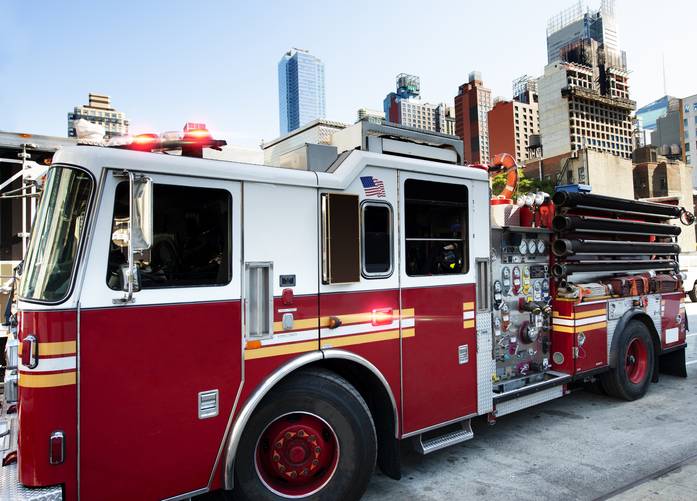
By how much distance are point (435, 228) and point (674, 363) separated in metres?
5.81

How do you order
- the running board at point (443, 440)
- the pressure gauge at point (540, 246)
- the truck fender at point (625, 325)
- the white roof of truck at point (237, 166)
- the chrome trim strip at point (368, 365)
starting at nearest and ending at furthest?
the white roof of truck at point (237, 166) → the chrome trim strip at point (368, 365) → the running board at point (443, 440) → the pressure gauge at point (540, 246) → the truck fender at point (625, 325)

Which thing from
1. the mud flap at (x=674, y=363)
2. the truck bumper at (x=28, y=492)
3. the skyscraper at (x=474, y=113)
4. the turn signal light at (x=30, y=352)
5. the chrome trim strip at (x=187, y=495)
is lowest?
the mud flap at (x=674, y=363)

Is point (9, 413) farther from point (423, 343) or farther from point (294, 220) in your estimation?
point (423, 343)

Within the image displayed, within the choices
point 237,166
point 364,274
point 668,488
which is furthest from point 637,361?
point 237,166

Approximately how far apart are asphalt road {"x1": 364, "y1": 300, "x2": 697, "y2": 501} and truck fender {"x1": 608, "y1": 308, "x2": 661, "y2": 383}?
61cm

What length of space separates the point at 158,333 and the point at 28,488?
1.02 meters

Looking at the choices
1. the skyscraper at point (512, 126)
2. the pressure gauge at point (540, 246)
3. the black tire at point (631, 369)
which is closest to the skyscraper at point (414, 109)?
the skyscraper at point (512, 126)

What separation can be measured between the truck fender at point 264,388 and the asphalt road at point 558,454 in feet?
4.15

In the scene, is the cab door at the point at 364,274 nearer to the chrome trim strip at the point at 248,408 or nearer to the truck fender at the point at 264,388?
the truck fender at the point at 264,388

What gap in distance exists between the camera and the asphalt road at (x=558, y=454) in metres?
4.16

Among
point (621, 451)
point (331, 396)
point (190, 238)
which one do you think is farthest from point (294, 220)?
point (621, 451)

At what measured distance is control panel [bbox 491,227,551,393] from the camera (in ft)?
17.1

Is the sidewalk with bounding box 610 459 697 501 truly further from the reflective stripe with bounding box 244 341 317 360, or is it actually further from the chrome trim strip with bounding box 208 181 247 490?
the chrome trim strip with bounding box 208 181 247 490

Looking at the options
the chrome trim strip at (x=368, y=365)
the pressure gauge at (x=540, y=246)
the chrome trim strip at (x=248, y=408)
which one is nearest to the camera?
the chrome trim strip at (x=248, y=408)
